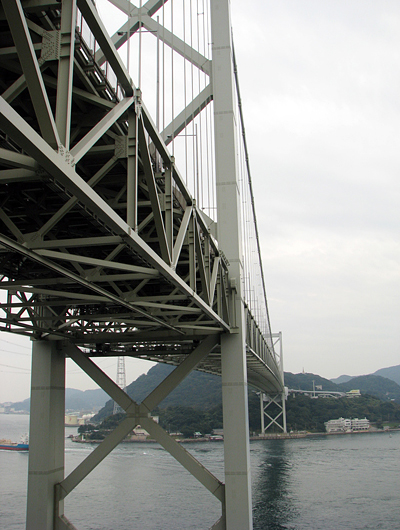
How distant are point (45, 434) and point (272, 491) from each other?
24.9 metres

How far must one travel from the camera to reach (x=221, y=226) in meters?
14.5

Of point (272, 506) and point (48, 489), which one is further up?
point (48, 489)

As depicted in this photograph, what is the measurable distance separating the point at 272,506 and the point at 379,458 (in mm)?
25918

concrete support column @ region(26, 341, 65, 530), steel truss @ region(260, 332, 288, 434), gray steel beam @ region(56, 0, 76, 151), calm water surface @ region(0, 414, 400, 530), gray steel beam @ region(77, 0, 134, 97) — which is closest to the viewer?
gray steel beam @ region(56, 0, 76, 151)

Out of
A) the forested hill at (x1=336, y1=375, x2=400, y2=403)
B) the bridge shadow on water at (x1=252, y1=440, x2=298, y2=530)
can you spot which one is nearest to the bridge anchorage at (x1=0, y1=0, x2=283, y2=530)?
the bridge shadow on water at (x1=252, y1=440, x2=298, y2=530)

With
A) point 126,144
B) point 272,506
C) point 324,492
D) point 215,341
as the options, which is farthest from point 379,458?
point 126,144

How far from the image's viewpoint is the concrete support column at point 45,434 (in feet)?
39.2

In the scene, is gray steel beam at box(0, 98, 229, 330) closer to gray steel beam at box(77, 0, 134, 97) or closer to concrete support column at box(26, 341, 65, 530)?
gray steel beam at box(77, 0, 134, 97)

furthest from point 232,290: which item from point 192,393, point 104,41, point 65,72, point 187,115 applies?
point 192,393

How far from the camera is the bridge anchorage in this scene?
407 centimetres

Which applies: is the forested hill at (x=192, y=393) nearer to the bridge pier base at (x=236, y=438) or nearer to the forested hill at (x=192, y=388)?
the forested hill at (x=192, y=388)

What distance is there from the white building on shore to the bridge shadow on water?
108ft

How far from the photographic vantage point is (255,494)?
3188 cm

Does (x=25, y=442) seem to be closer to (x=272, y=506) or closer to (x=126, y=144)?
(x=272, y=506)
